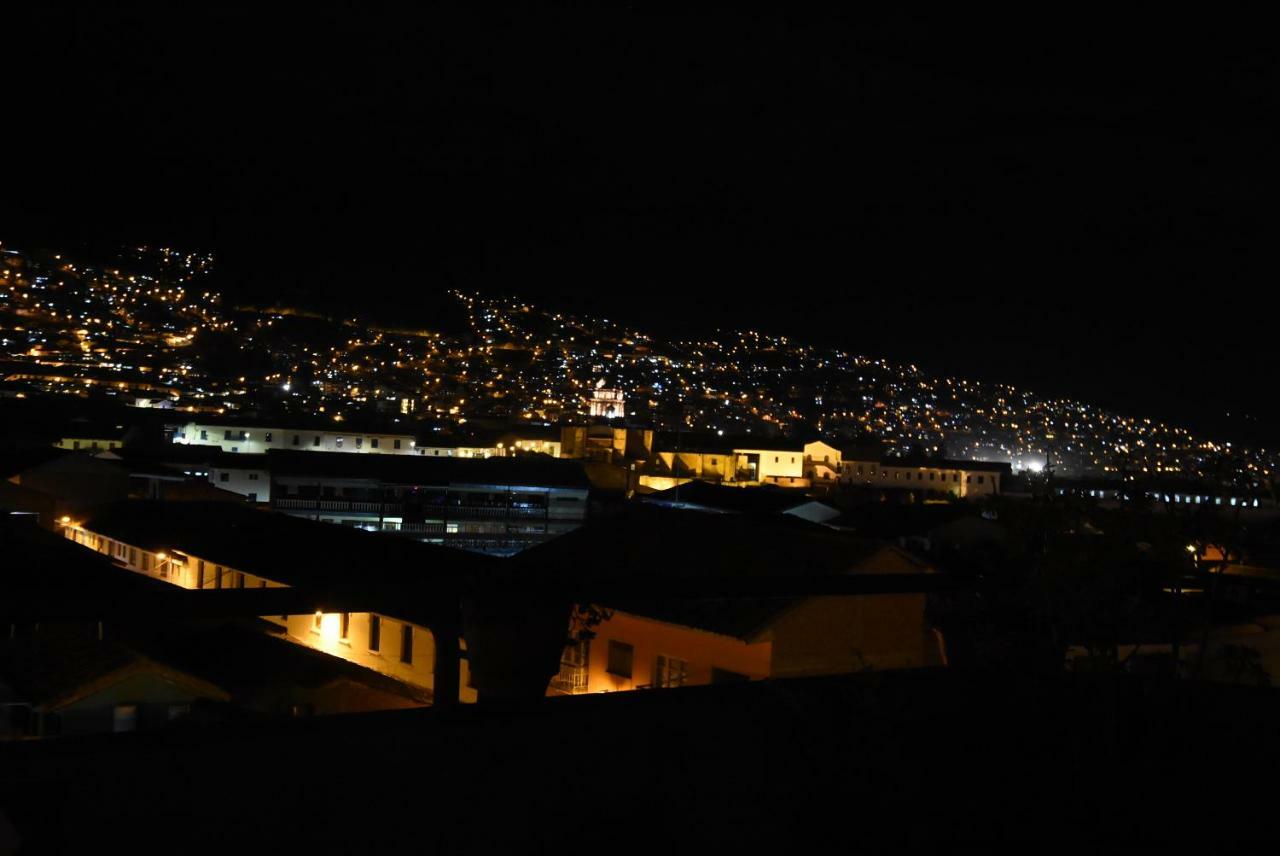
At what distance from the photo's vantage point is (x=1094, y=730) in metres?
2.69

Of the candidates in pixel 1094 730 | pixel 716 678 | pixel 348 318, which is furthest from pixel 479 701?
pixel 348 318

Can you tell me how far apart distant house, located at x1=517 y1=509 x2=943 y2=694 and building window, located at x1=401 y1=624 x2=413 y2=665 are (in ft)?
4.64

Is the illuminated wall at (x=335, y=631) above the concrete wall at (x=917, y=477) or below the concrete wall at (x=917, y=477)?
above

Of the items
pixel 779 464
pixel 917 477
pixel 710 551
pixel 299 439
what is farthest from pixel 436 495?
pixel 917 477

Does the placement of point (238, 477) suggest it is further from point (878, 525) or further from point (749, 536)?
point (749, 536)

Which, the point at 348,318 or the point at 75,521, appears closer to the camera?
the point at 75,521

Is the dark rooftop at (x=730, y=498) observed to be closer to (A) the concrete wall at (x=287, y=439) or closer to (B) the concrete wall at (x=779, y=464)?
(A) the concrete wall at (x=287, y=439)

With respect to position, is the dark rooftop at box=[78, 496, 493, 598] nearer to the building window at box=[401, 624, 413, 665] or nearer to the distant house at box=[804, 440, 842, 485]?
the building window at box=[401, 624, 413, 665]

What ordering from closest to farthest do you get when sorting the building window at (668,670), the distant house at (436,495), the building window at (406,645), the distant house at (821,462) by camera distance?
the building window at (668,670) < the building window at (406,645) < the distant house at (436,495) < the distant house at (821,462)

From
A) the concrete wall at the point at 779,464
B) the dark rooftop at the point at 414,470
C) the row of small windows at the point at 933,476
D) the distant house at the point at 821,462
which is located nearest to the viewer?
the dark rooftop at the point at 414,470

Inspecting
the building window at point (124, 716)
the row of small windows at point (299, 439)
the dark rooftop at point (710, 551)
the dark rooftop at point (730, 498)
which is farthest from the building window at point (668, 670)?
the row of small windows at point (299, 439)

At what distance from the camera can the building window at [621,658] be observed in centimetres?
794

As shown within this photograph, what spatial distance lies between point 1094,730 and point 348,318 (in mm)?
115274

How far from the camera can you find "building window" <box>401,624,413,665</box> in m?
10.2
